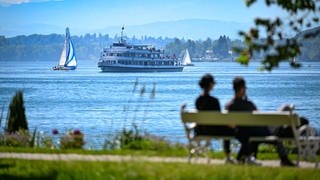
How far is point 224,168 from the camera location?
9.62 m

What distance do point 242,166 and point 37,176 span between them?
7.59 feet

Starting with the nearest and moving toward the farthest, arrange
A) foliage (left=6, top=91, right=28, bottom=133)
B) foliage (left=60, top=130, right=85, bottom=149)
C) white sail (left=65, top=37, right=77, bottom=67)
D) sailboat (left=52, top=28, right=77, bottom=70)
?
foliage (left=60, top=130, right=85, bottom=149) < foliage (left=6, top=91, right=28, bottom=133) < sailboat (left=52, top=28, right=77, bottom=70) < white sail (left=65, top=37, right=77, bottom=67)

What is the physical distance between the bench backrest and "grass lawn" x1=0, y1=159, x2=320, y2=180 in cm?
55

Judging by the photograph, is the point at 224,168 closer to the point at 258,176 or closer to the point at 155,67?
the point at 258,176

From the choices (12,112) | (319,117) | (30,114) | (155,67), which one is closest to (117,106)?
(30,114)

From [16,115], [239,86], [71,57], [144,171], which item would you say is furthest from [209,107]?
[71,57]

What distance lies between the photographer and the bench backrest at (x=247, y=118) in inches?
400

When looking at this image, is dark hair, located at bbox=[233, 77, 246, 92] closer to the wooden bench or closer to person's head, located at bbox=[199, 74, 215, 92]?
person's head, located at bbox=[199, 74, 215, 92]

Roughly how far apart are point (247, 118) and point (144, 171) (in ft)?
5.57

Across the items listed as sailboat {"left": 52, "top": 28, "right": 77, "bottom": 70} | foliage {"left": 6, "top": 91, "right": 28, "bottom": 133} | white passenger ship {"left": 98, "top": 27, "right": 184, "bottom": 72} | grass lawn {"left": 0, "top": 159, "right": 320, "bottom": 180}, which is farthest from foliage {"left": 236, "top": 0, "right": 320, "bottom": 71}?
sailboat {"left": 52, "top": 28, "right": 77, "bottom": 70}

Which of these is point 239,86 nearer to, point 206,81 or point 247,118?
point 206,81

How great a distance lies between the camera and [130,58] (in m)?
123

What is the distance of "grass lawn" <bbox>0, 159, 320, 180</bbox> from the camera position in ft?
29.6

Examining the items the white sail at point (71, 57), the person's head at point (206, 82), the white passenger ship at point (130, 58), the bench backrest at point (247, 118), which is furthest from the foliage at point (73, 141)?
the white sail at point (71, 57)
